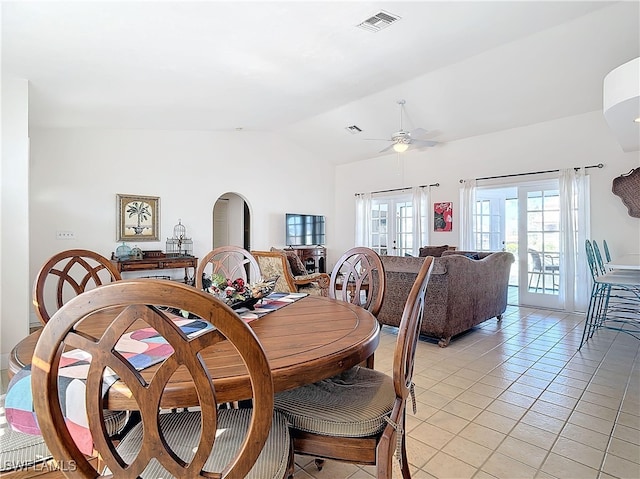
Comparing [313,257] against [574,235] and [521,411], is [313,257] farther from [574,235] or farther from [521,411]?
[521,411]

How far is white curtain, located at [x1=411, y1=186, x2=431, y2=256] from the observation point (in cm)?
686

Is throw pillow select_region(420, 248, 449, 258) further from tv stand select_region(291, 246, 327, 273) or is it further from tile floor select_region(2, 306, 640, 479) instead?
tv stand select_region(291, 246, 327, 273)

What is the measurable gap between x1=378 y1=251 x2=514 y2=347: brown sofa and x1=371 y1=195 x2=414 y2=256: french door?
9.79ft

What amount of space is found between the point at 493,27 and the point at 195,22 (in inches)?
109

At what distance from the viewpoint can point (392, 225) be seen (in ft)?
24.8

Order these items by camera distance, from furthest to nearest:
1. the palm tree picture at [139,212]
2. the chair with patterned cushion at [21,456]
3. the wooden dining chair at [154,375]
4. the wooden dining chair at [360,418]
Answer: the palm tree picture at [139,212] → the wooden dining chair at [360,418] → the chair with patterned cushion at [21,456] → the wooden dining chair at [154,375]

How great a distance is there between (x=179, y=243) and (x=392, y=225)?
13.9 ft

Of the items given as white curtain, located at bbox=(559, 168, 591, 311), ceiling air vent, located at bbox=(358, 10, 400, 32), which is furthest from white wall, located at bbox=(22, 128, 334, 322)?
white curtain, located at bbox=(559, 168, 591, 311)

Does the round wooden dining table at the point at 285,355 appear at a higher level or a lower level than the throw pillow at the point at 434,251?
lower

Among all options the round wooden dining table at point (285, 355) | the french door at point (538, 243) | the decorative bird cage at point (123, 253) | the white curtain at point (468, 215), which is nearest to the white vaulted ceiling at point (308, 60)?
the white curtain at point (468, 215)

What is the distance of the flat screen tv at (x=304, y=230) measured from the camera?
737cm

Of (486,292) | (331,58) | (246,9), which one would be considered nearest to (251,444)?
(246,9)

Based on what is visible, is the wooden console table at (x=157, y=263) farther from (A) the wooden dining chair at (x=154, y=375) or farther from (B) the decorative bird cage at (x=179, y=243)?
(A) the wooden dining chair at (x=154, y=375)

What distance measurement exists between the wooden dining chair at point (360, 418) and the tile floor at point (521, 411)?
2.14 ft
